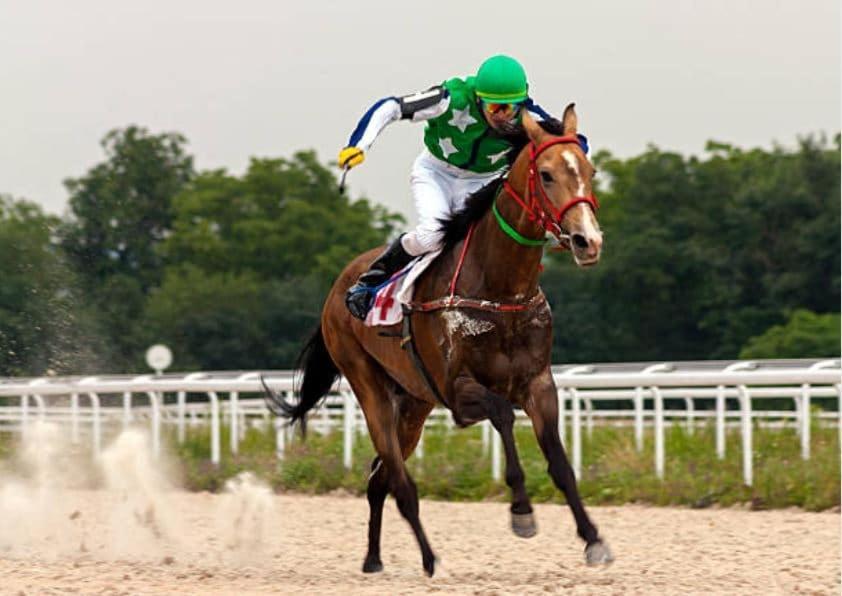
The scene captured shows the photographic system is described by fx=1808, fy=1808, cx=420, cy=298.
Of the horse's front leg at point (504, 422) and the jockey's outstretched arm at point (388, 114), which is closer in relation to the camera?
the horse's front leg at point (504, 422)

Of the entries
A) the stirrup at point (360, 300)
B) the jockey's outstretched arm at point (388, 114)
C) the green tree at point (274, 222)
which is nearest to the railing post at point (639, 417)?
the stirrup at point (360, 300)

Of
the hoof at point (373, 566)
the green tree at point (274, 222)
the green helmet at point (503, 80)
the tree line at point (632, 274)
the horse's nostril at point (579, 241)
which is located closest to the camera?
the horse's nostril at point (579, 241)

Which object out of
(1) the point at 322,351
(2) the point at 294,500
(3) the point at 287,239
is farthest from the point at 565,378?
(3) the point at 287,239

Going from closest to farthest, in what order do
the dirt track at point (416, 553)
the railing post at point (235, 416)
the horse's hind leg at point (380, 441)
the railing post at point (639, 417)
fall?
the dirt track at point (416, 553) → the horse's hind leg at point (380, 441) → the railing post at point (639, 417) → the railing post at point (235, 416)

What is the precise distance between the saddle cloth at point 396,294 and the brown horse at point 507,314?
0.13 ft

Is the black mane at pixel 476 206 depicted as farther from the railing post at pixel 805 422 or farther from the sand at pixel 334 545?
the railing post at pixel 805 422

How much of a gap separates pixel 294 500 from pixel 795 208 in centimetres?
3147

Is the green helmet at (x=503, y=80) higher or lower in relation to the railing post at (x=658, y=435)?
higher

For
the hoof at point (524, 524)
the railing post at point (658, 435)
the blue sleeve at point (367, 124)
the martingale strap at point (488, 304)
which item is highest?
the blue sleeve at point (367, 124)

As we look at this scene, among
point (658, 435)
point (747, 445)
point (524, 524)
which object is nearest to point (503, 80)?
point (524, 524)

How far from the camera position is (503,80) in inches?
281

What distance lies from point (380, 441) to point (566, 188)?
6.09 feet

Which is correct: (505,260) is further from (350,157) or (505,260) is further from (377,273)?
(377,273)

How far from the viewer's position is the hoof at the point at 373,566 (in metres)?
7.82
